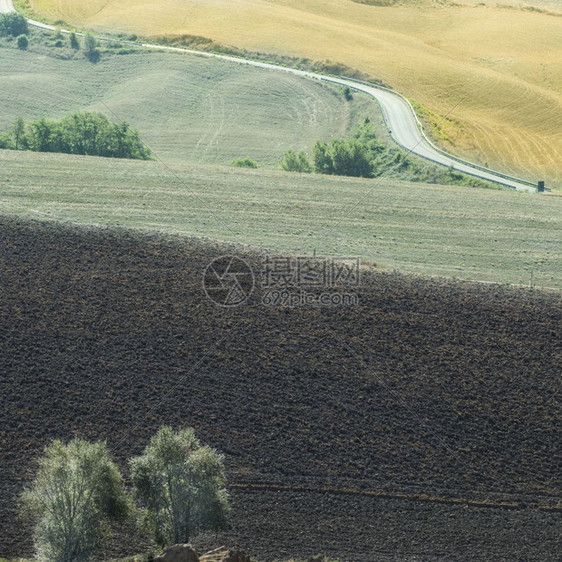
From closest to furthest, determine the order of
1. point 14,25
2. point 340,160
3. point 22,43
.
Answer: point 340,160
point 22,43
point 14,25

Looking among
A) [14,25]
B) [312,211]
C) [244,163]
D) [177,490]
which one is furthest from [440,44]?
[177,490]

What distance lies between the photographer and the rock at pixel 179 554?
791 inches

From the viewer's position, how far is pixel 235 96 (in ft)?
297

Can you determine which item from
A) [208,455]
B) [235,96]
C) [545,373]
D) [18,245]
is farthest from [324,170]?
[208,455]

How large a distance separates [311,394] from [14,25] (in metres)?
87.8

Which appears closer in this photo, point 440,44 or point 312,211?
point 312,211

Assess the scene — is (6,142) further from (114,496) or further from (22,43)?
(114,496)

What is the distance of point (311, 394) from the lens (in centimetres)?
2923

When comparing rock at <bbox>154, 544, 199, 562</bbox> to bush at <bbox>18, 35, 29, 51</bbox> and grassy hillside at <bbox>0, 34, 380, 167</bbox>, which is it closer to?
grassy hillside at <bbox>0, 34, 380, 167</bbox>

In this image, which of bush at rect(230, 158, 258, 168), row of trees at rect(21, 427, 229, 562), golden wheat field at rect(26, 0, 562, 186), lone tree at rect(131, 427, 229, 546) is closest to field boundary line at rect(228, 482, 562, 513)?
row of trees at rect(21, 427, 229, 562)

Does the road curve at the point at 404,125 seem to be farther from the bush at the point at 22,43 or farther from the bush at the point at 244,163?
the bush at the point at 244,163

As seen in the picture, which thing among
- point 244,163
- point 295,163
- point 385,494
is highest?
point 295,163

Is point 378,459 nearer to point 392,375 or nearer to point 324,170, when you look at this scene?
point 392,375

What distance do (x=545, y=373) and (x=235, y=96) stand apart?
210ft
